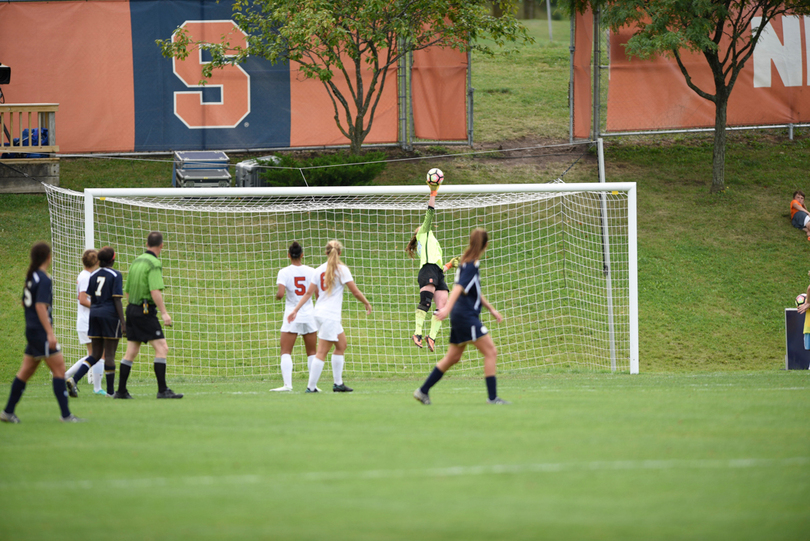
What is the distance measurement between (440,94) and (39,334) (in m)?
16.6

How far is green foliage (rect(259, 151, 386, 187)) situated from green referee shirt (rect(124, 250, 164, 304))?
8493 millimetres

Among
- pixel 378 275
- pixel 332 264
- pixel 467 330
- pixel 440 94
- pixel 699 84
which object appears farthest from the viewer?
pixel 440 94

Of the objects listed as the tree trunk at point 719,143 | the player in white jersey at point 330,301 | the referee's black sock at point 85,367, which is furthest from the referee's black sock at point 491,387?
the tree trunk at point 719,143

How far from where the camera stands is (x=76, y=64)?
2119 centimetres

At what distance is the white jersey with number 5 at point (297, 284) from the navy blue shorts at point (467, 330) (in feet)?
9.56

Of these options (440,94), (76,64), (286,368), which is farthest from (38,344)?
(440,94)

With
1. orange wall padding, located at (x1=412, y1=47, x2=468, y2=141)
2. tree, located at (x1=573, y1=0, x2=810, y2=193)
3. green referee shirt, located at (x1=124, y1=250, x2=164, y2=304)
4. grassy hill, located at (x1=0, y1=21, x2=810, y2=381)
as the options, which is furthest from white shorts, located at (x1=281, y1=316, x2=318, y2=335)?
orange wall padding, located at (x1=412, y1=47, x2=468, y2=141)

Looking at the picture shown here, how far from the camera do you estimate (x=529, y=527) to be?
175 inches

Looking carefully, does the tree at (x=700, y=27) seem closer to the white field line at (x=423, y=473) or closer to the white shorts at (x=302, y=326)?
the white shorts at (x=302, y=326)

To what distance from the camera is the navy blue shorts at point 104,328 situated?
9.75 m

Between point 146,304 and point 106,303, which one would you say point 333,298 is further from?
point 106,303

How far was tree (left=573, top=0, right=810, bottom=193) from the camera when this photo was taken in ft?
62.5

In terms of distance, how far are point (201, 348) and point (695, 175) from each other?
48.5 ft

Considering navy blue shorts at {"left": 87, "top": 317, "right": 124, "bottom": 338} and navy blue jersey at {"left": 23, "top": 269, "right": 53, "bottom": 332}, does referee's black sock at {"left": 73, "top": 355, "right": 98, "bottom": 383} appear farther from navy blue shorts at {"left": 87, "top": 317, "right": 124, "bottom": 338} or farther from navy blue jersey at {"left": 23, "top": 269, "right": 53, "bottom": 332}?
navy blue jersey at {"left": 23, "top": 269, "right": 53, "bottom": 332}
